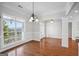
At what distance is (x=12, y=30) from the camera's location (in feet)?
6.45

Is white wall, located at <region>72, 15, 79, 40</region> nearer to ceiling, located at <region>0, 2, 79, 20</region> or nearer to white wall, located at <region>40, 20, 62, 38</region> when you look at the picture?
ceiling, located at <region>0, 2, 79, 20</region>

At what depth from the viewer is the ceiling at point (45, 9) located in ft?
6.34

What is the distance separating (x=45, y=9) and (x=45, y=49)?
81 centimetres

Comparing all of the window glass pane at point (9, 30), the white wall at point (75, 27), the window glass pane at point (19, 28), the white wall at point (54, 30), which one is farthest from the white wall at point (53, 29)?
the window glass pane at point (9, 30)

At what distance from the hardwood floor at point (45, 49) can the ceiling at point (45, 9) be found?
49 centimetres

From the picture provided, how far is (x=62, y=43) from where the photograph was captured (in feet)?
6.46

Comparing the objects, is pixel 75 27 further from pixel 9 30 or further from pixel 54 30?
pixel 9 30

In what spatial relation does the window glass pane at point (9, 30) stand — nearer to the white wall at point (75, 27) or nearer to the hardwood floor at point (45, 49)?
the hardwood floor at point (45, 49)

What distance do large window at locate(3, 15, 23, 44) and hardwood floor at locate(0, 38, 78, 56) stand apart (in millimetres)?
200

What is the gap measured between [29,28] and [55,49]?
0.67 metres

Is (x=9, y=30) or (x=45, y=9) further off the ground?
(x=45, y=9)

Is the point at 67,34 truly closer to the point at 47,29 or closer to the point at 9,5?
the point at 47,29

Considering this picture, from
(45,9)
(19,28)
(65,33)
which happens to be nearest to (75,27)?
(65,33)

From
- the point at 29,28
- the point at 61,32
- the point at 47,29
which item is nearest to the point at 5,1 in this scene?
the point at 29,28
